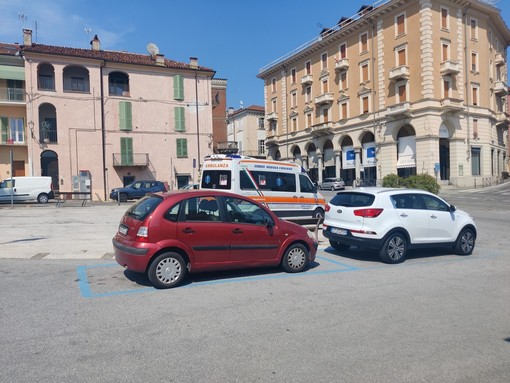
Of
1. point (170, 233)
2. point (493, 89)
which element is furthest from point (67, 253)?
point (493, 89)

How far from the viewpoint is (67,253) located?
9266mm

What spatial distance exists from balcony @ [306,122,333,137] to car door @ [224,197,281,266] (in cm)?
4472

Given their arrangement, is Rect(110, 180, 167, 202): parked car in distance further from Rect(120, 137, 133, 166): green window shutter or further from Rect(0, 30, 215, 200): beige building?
Rect(120, 137, 133, 166): green window shutter

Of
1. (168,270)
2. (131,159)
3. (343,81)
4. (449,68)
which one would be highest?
(343,81)

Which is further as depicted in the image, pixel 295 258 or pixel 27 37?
pixel 27 37

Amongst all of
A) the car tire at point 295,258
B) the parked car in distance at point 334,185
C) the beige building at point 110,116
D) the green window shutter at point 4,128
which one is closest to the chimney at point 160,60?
the beige building at point 110,116

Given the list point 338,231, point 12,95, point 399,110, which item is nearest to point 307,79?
point 399,110

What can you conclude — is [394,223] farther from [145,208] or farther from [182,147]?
[182,147]

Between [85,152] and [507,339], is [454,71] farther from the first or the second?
[507,339]

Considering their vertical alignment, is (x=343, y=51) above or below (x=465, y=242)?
above

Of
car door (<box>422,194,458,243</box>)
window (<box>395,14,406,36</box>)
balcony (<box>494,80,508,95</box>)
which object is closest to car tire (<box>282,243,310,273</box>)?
car door (<box>422,194,458,243</box>)

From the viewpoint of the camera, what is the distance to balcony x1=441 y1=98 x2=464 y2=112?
3789 cm

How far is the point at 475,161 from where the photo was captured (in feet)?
138

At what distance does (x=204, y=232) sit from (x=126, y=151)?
3090 centimetres
